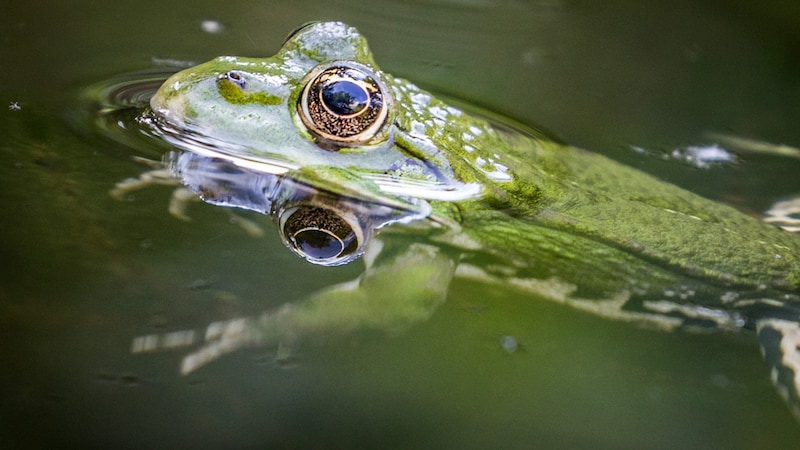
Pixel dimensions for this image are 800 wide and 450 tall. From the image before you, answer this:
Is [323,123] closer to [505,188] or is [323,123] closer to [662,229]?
[505,188]

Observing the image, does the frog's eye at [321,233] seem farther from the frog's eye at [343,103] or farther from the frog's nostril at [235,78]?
the frog's nostril at [235,78]

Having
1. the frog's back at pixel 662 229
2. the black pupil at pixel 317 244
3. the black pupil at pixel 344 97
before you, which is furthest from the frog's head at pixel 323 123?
the frog's back at pixel 662 229

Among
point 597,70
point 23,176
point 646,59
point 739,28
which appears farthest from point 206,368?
point 739,28

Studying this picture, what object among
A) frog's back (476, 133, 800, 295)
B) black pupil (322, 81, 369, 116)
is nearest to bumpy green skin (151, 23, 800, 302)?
frog's back (476, 133, 800, 295)

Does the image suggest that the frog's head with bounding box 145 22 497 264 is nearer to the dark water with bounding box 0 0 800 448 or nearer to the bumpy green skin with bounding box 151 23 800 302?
the bumpy green skin with bounding box 151 23 800 302

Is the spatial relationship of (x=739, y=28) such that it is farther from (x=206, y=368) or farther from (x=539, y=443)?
(x=206, y=368)

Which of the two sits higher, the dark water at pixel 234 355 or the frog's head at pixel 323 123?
the frog's head at pixel 323 123

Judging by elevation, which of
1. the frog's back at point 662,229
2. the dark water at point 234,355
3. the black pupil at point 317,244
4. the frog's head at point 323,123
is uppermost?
the frog's head at point 323,123
